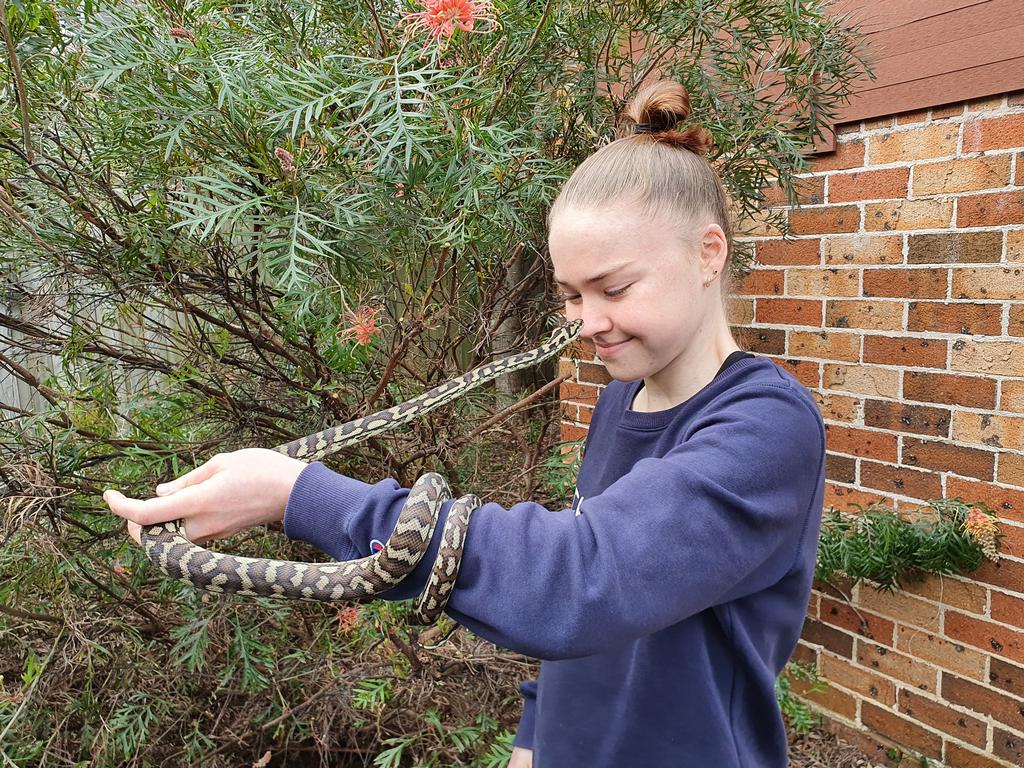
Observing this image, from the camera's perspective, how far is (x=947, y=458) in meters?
3.11

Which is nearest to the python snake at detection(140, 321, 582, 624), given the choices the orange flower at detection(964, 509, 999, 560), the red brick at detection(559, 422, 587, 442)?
the orange flower at detection(964, 509, 999, 560)

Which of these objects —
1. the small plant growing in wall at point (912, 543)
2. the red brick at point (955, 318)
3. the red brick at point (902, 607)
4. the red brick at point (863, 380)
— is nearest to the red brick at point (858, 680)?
the red brick at point (902, 607)

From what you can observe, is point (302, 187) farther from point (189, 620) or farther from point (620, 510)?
point (189, 620)

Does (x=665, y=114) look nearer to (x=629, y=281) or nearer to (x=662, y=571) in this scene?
(x=629, y=281)

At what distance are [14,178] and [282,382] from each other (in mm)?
1166

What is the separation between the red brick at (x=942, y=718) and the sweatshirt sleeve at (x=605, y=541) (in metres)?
2.81

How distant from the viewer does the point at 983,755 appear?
3.09 meters

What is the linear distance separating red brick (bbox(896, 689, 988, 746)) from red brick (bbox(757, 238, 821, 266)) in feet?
7.12

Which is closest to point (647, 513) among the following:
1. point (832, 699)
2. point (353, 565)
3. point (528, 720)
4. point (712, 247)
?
point (353, 565)

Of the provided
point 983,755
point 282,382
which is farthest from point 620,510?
point 983,755

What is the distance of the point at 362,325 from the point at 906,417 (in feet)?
8.42

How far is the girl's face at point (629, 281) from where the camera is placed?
143cm

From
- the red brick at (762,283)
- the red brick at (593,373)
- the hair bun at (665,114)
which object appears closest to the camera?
the hair bun at (665,114)

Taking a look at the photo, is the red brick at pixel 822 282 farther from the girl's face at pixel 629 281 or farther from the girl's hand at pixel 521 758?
the girl's hand at pixel 521 758
